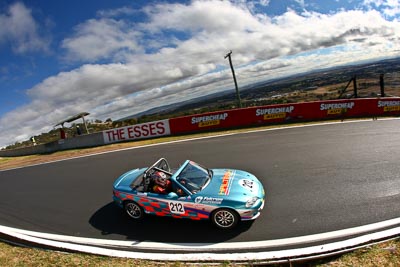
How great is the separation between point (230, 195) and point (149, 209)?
6.70 feet

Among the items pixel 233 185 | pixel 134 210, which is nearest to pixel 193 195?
pixel 233 185

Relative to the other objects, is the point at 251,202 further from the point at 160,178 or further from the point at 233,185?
the point at 160,178

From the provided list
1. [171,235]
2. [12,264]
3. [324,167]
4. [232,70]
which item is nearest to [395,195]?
[324,167]

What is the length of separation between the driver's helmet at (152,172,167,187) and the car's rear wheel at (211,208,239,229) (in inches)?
56.8

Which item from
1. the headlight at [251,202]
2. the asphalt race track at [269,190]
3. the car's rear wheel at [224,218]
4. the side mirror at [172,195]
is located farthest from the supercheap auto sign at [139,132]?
the headlight at [251,202]

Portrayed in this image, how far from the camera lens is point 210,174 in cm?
682

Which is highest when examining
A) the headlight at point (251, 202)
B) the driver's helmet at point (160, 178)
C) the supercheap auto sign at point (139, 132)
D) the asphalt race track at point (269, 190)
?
the supercheap auto sign at point (139, 132)

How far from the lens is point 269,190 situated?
729cm

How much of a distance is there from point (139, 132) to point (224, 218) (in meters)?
16.0

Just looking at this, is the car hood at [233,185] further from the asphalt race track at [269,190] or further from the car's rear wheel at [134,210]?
the car's rear wheel at [134,210]

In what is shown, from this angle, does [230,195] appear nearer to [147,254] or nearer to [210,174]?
[210,174]

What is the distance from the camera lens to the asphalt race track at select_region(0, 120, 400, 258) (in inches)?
220

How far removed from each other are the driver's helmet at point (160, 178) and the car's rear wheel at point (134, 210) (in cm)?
79

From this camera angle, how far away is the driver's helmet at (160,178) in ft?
20.5
